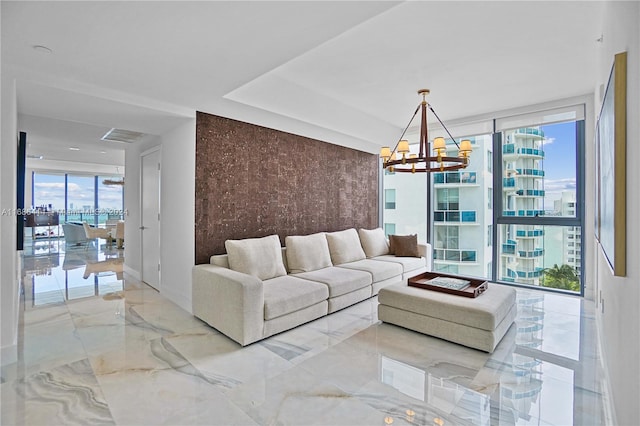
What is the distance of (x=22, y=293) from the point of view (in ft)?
15.0

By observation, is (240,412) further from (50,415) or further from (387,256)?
(387,256)

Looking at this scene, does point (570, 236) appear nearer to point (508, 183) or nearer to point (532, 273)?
point (532, 273)

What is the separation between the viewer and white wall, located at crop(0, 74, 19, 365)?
2598 millimetres

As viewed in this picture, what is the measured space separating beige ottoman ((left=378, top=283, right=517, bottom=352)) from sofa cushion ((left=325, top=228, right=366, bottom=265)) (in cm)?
142

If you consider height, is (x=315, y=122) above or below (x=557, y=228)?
above

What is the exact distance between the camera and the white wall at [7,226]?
2598mm

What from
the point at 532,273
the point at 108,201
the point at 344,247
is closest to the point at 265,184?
the point at 344,247

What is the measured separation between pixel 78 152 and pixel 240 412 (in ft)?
27.3

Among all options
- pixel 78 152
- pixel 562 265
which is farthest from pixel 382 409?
pixel 78 152

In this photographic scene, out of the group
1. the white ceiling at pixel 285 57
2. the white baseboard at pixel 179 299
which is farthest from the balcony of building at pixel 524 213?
the white baseboard at pixel 179 299

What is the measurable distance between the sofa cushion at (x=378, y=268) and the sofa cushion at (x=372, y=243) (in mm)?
464

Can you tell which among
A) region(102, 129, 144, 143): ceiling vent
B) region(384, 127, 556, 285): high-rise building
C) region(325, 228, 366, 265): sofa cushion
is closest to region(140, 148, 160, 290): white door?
region(102, 129, 144, 143): ceiling vent

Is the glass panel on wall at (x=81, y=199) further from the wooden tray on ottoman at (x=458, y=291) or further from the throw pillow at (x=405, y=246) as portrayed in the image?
the wooden tray on ottoman at (x=458, y=291)

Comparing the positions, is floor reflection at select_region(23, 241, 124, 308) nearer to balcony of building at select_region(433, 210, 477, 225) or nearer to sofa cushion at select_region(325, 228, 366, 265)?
sofa cushion at select_region(325, 228, 366, 265)
